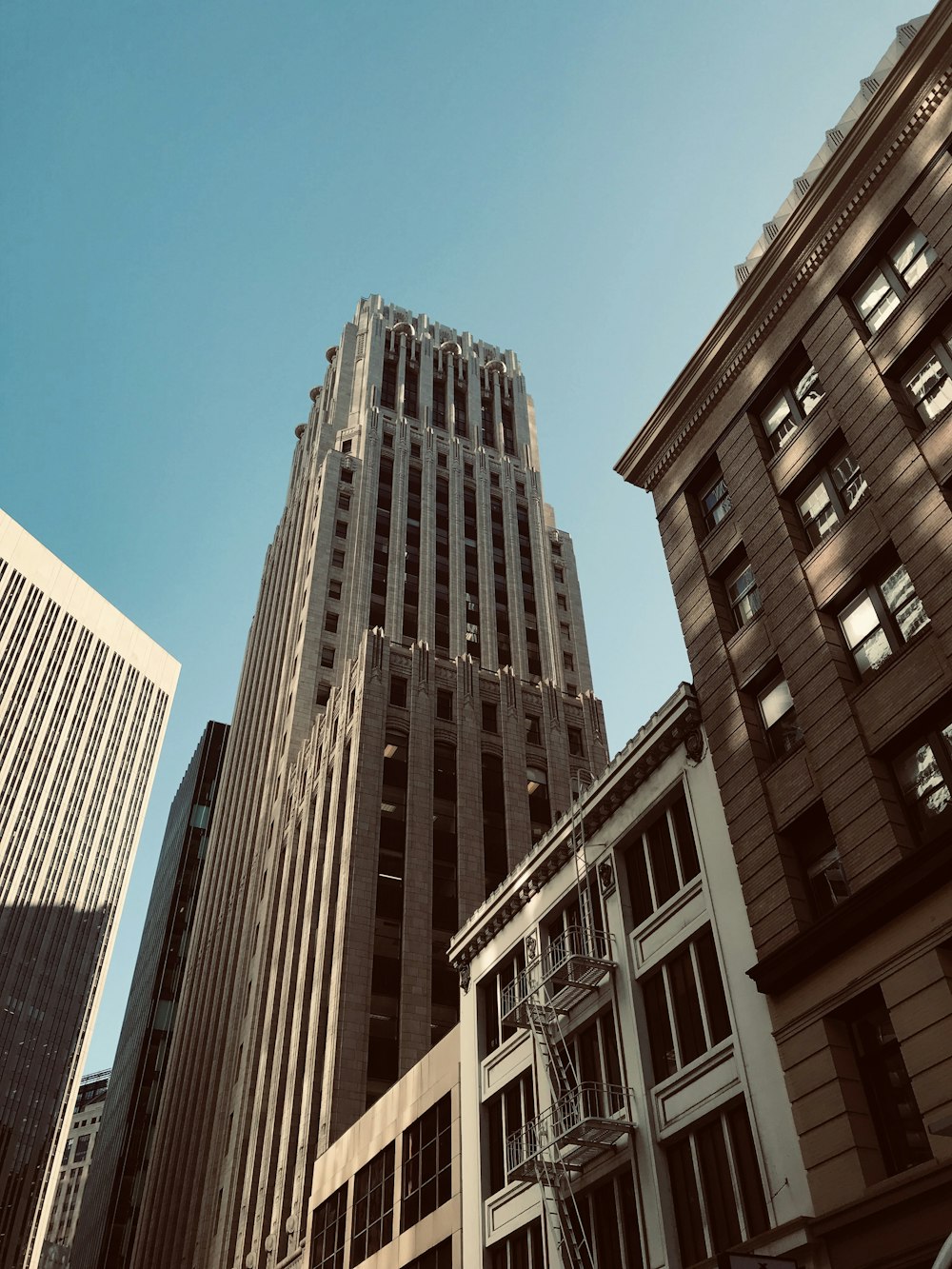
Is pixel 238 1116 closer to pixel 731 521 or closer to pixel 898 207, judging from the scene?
pixel 731 521

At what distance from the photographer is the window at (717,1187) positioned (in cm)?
2262

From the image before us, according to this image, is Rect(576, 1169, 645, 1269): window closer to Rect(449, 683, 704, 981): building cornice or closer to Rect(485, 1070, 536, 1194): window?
Rect(485, 1070, 536, 1194): window

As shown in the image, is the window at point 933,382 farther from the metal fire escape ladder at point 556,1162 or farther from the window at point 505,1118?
the window at point 505,1118

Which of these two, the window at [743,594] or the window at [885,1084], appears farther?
the window at [743,594]

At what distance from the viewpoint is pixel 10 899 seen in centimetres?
12988

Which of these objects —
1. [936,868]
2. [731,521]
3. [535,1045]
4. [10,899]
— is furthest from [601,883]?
[10,899]

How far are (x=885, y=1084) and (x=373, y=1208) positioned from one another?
1035 inches

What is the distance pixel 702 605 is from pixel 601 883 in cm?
831

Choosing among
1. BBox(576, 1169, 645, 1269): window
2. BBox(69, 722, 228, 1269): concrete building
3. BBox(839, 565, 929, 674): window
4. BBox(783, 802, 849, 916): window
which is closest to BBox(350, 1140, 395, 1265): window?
BBox(576, 1169, 645, 1269): window

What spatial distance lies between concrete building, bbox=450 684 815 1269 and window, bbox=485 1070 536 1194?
0.07 metres

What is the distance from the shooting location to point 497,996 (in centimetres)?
3666

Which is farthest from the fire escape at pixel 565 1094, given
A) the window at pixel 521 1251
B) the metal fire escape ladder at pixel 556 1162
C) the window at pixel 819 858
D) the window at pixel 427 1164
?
the window at pixel 819 858

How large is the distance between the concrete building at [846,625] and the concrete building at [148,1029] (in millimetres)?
101031

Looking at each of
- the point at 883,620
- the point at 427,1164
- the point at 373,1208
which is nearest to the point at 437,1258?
the point at 427,1164
